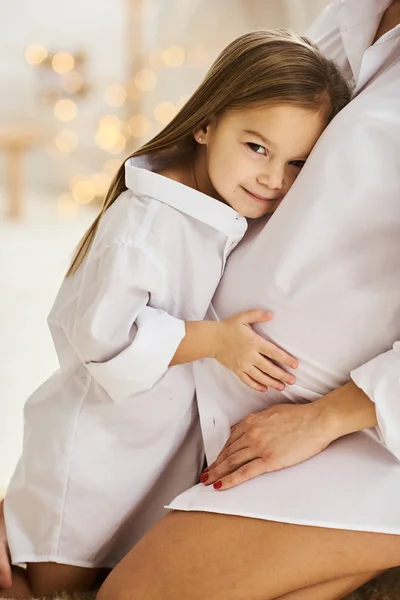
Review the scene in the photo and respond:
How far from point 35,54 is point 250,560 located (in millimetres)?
4873

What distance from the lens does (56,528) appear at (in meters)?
1.36

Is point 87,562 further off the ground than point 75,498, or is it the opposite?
point 75,498

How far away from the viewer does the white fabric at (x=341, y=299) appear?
3.73 ft

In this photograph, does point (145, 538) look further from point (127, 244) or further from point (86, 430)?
point (127, 244)

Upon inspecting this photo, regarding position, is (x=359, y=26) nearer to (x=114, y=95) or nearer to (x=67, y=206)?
(x=67, y=206)

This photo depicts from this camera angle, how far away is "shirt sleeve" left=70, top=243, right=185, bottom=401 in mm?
1188

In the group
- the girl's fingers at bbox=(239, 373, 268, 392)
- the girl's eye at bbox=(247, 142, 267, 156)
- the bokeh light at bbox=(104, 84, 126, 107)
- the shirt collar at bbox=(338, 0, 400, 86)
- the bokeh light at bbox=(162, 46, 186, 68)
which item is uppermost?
the bokeh light at bbox=(162, 46, 186, 68)

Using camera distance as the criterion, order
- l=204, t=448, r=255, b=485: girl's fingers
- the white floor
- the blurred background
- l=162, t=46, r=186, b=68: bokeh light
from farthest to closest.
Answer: l=162, t=46, r=186, b=68: bokeh light < the blurred background < the white floor < l=204, t=448, r=255, b=485: girl's fingers

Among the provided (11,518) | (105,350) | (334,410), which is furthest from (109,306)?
(11,518)

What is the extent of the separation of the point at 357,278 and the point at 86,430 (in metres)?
0.50

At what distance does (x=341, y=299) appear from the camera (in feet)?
3.81

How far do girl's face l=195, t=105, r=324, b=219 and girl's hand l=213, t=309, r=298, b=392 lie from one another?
191mm

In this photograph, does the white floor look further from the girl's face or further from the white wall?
the girl's face

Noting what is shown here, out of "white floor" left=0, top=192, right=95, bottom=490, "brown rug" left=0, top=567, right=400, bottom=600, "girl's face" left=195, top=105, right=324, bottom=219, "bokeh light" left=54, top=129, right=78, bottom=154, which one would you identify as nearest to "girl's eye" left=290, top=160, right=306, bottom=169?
"girl's face" left=195, top=105, right=324, bottom=219
